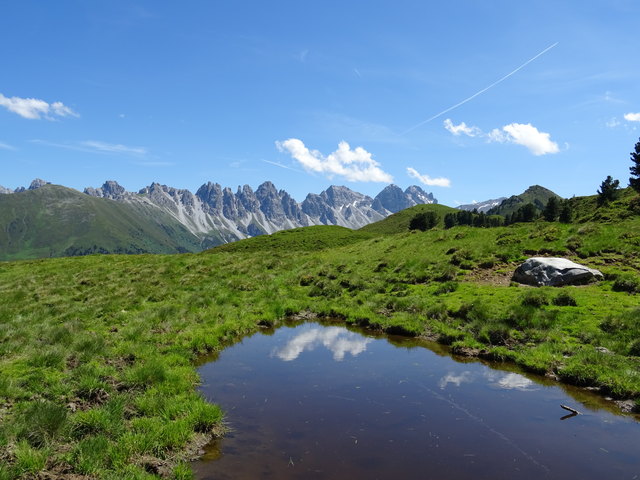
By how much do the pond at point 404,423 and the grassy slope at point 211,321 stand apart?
136 centimetres

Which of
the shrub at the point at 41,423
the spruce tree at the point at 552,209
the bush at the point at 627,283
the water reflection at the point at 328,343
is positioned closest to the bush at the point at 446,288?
the water reflection at the point at 328,343

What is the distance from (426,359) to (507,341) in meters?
4.62

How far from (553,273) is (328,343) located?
17.0 m

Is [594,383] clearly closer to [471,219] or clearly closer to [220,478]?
[220,478]

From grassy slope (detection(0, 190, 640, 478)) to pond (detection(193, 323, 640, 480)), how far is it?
1.36 m

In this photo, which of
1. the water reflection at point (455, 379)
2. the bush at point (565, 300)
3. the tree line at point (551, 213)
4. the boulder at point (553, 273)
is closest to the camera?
the water reflection at point (455, 379)

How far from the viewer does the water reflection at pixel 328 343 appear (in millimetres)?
19141

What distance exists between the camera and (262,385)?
49.5ft

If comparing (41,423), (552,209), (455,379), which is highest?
(552,209)

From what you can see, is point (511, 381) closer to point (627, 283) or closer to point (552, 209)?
point (627, 283)

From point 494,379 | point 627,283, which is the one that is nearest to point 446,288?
point 627,283

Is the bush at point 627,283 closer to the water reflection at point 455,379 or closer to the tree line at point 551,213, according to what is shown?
the water reflection at point 455,379

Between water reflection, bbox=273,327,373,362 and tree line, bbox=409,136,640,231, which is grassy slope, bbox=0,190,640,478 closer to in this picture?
water reflection, bbox=273,327,373,362

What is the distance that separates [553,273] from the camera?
26078 millimetres
